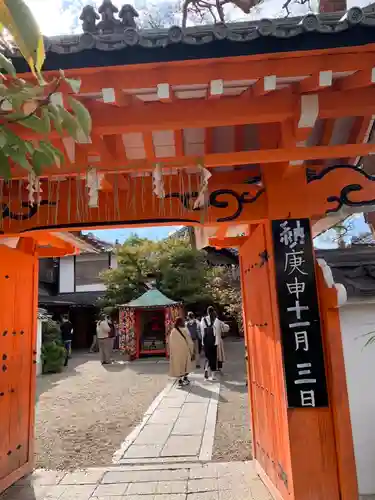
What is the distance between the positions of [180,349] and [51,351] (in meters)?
6.03

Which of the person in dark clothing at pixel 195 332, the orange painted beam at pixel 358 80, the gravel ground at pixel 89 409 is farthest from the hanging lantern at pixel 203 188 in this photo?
the person in dark clothing at pixel 195 332

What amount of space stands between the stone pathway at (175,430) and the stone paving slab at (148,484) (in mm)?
444

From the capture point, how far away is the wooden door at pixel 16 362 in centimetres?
439

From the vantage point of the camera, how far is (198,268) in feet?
66.7

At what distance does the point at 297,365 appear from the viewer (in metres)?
3.54

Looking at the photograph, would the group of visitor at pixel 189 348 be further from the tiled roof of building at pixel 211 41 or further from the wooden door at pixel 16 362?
the tiled roof of building at pixel 211 41

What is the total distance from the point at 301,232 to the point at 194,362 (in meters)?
11.7

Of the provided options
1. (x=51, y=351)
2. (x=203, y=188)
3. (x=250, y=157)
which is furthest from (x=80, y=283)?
(x=250, y=157)

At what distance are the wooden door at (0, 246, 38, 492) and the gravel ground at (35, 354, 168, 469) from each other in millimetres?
801

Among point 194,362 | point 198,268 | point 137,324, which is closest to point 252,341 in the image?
point 194,362

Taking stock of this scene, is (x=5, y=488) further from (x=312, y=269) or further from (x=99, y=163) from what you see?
(x=312, y=269)

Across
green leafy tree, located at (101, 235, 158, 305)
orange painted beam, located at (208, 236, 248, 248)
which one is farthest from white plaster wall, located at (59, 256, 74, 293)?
orange painted beam, located at (208, 236, 248, 248)

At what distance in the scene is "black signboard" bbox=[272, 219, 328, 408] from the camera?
3.51 meters

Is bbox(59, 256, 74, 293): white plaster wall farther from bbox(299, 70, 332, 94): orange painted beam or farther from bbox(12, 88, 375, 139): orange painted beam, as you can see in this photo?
bbox(299, 70, 332, 94): orange painted beam
